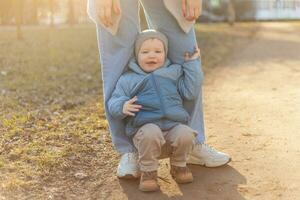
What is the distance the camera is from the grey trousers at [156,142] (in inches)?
124

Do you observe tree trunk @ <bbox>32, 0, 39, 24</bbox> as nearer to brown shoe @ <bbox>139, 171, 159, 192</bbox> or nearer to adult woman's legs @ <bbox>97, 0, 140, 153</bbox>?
adult woman's legs @ <bbox>97, 0, 140, 153</bbox>

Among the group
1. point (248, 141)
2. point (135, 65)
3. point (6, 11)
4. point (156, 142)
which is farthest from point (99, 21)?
point (6, 11)

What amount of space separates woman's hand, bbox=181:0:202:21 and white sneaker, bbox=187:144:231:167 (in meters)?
0.80

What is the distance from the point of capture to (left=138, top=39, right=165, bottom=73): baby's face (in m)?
3.35

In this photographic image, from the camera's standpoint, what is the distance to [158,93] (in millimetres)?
3238

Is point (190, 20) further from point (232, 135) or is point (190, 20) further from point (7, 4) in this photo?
point (7, 4)

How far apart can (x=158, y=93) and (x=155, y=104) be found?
0.22 ft

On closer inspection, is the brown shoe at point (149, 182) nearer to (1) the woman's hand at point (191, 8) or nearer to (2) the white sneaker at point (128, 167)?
(2) the white sneaker at point (128, 167)

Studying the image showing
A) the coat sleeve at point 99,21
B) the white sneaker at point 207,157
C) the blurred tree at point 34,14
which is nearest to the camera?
the coat sleeve at point 99,21

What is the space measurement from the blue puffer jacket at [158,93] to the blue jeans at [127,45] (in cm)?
7

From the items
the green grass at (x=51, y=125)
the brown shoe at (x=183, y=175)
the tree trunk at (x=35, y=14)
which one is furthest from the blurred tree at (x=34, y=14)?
the brown shoe at (x=183, y=175)

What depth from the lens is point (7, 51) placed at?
10.4 m

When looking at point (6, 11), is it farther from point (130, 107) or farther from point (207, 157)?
point (130, 107)

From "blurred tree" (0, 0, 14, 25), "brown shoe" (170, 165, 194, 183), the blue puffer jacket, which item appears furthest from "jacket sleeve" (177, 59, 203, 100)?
"blurred tree" (0, 0, 14, 25)
